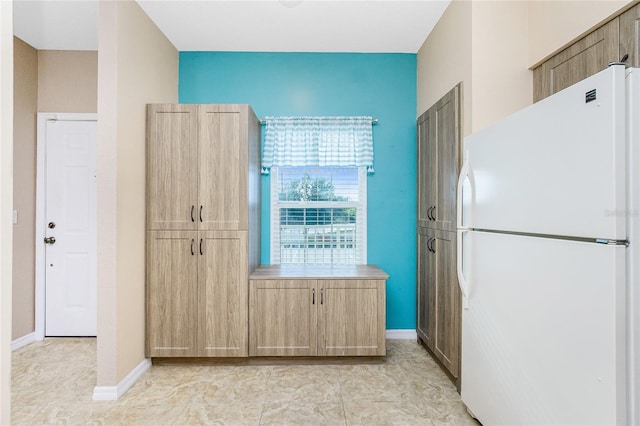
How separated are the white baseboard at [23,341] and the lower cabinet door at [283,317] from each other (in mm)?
2280

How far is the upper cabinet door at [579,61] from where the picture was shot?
1.88 metres

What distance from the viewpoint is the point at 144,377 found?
2.84 meters

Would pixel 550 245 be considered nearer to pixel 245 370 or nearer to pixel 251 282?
pixel 251 282

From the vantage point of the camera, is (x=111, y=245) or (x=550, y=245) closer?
(x=550, y=245)

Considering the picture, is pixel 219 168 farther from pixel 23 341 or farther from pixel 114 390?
pixel 23 341

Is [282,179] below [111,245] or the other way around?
the other way around

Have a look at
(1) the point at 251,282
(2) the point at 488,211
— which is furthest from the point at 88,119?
(2) the point at 488,211

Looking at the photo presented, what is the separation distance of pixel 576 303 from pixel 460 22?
2.17 meters

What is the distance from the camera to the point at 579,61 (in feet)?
6.88

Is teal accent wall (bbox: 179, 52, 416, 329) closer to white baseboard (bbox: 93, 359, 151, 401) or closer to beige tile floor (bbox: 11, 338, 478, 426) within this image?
beige tile floor (bbox: 11, 338, 478, 426)

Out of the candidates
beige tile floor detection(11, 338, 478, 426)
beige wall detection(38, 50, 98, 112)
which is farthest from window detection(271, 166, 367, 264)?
beige wall detection(38, 50, 98, 112)

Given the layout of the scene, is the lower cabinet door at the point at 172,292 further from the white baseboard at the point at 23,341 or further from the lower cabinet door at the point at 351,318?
the white baseboard at the point at 23,341

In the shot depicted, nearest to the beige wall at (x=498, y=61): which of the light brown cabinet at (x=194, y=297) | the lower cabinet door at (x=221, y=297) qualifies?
the lower cabinet door at (x=221, y=297)

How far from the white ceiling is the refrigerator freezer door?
1.69m
